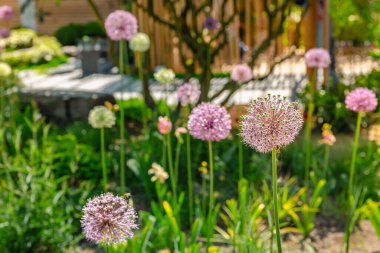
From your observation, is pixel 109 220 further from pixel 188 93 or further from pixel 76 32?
pixel 76 32

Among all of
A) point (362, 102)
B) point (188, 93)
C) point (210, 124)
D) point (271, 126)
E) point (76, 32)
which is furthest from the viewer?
point (76, 32)

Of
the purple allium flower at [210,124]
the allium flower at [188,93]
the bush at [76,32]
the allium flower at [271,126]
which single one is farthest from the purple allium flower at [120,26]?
the bush at [76,32]

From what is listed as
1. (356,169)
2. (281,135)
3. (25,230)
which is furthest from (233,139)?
(281,135)

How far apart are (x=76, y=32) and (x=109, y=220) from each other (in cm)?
1432

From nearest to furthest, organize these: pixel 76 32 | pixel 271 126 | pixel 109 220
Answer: pixel 271 126 < pixel 109 220 < pixel 76 32

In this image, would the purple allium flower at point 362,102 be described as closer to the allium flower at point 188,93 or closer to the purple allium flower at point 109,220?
the allium flower at point 188,93

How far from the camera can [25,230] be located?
3455 millimetres

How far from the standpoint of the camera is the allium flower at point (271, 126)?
1407 millimetres

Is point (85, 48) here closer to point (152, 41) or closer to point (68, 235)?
point (152, 41)

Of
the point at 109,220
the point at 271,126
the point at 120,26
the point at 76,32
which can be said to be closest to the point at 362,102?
the point at 120,26

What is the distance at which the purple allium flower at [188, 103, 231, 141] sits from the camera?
2355 mm

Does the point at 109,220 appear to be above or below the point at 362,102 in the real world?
below

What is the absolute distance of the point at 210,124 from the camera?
2.36m

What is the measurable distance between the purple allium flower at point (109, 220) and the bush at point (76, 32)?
14088 millimetres
